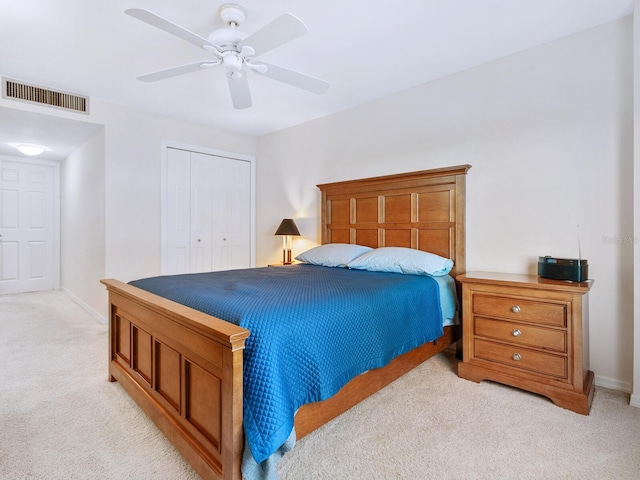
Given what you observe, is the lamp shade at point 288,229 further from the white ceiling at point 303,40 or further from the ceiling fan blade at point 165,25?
the ceiling fan blade at point 165,25

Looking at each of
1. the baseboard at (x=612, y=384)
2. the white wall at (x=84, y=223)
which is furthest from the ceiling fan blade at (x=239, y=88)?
the baseboard at (x=612, y=384)

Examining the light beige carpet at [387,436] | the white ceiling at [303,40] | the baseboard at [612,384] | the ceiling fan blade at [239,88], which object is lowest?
the light beige carpet at [387,436]

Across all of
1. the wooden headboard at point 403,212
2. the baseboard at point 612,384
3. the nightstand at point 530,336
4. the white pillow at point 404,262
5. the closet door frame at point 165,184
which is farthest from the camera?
the closet door frame at point 165,184

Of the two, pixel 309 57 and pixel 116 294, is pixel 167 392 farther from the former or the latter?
pixel 309 57

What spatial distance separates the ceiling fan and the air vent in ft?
5.49

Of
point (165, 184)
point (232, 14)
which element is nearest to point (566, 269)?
point (232, 14)

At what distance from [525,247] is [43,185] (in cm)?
719

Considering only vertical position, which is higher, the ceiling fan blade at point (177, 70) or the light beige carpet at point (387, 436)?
the ceiling fan blade at point (177, 70)

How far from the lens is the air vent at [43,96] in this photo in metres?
3.05

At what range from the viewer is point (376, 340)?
184 cm

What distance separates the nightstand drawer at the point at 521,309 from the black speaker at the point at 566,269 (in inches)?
8.5

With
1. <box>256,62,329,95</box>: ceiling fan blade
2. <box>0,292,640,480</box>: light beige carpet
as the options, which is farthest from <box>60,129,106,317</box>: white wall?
<box>256,62,329,95</box>: ceiling fan blade

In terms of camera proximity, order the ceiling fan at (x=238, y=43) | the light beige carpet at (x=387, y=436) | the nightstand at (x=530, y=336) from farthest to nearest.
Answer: the nightstand at (x=530, y=336) → the ceiling fan at (x=238, y=43) → the light beige carpet at (x=387, y=436)

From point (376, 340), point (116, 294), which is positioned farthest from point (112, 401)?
point (376, 340)
